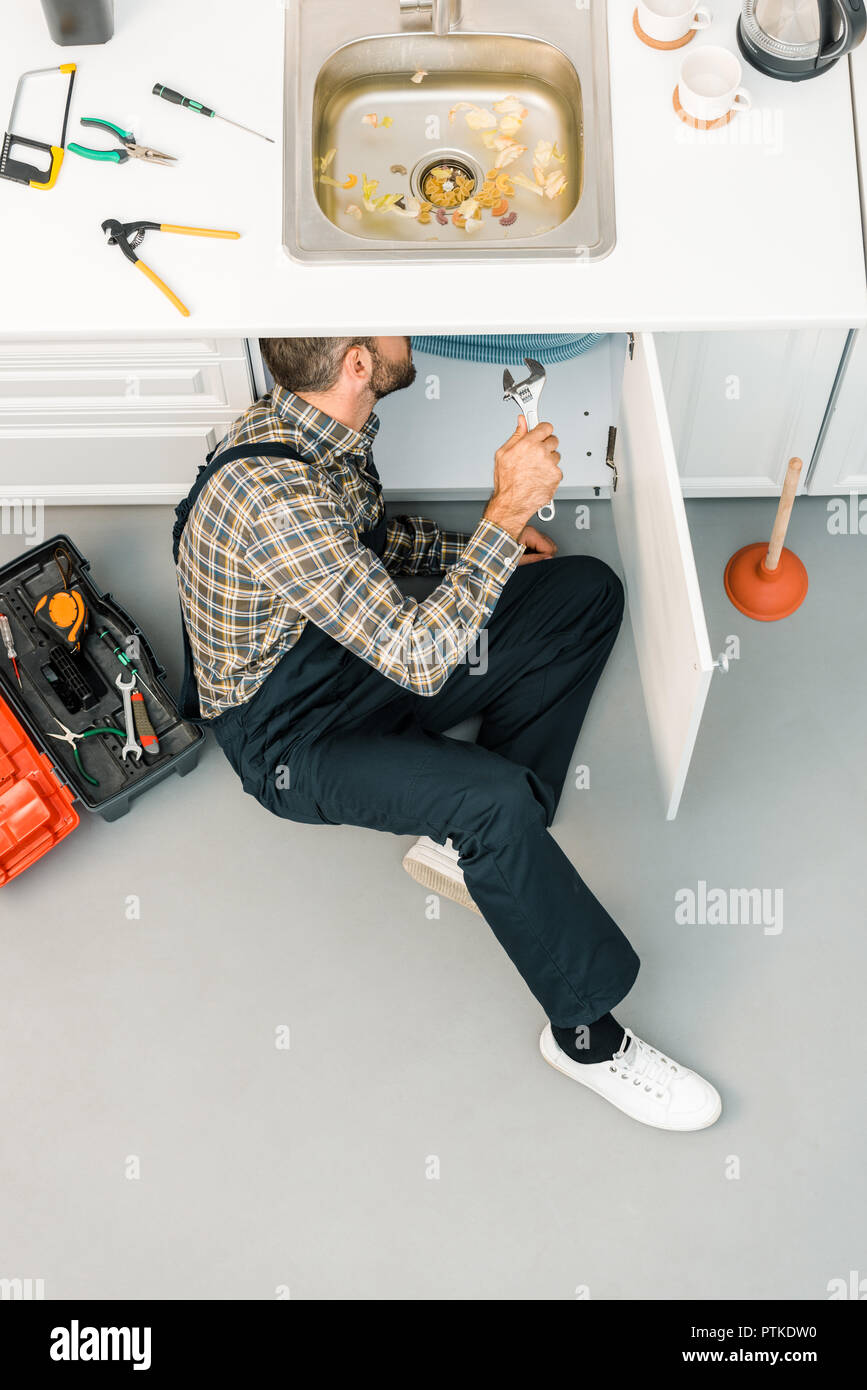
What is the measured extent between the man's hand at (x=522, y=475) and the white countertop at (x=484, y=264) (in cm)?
17

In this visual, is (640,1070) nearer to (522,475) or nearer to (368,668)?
(368,668)

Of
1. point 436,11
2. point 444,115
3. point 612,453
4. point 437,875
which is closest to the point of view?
point 436,11

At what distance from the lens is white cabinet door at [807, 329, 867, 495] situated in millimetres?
2080

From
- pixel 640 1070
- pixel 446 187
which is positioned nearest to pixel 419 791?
pixel 640 1070

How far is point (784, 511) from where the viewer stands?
219 cm

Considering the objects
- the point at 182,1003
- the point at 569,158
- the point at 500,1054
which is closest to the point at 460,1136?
the point at 500,1054

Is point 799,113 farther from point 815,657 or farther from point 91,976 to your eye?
point 91,976

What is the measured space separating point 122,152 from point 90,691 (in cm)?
92

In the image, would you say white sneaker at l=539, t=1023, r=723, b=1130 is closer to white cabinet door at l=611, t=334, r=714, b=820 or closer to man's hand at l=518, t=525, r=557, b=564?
white cabinet door at l=611, t=334, r=714, b=820

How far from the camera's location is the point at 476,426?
2.45 m

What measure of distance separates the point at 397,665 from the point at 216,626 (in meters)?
0.28

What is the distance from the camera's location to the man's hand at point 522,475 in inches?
74.9

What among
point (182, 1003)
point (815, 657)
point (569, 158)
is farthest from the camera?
point (815, 657)

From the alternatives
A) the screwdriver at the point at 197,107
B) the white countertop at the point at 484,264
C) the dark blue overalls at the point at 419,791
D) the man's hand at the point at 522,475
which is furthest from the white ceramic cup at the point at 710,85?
the dark blue overalls at the point at 419,791
